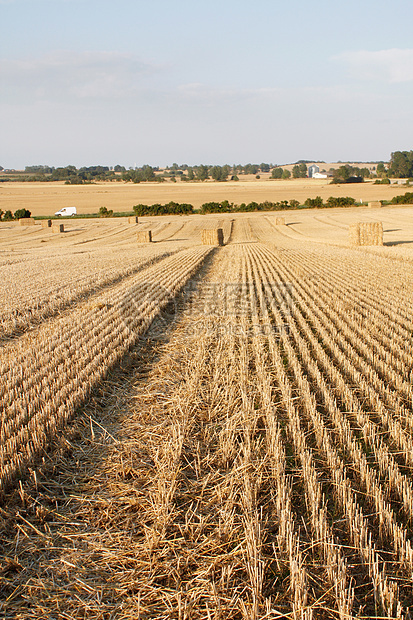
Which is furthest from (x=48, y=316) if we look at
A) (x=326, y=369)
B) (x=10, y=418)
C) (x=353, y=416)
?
(x=353, y=416)

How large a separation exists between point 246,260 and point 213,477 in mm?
16209

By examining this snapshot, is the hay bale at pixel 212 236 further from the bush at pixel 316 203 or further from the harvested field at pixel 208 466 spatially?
the bush at pixel 316 203

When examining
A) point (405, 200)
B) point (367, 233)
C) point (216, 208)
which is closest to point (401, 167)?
point (405, 200)

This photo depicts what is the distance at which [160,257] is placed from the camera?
21.8 m

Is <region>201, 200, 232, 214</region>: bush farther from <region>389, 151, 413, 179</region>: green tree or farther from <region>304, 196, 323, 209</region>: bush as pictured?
<region>389, 151, 413, 179</region>: green tree

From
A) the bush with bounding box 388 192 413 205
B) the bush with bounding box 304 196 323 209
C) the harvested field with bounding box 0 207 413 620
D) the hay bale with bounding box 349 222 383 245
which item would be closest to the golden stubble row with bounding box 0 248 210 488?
the harvested field with bounding box 0 207 413 620

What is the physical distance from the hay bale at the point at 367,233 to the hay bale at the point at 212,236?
7.86 metres

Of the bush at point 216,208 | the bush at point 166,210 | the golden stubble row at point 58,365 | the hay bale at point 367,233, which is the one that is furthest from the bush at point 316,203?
the golden stubble row at point 58,365

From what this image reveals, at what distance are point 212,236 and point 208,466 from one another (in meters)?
24.5

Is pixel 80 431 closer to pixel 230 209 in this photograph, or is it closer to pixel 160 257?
pixel 160 257

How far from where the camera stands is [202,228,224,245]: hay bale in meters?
27.9

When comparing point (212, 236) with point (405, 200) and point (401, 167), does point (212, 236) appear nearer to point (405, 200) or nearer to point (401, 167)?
point (405, 200)

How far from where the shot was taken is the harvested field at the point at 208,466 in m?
2.84

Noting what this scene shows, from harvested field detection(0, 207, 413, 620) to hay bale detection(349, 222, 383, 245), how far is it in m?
14.2
